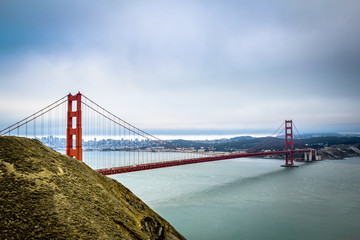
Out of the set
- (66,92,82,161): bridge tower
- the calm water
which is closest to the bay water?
the calm water

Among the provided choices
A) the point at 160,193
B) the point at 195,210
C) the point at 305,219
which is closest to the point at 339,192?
the point at 305,219

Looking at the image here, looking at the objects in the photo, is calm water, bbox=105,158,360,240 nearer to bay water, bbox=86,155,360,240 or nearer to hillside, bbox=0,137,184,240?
bay water, bbox=86,155,360,240

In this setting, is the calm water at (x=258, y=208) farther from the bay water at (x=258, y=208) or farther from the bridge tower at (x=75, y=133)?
the bridge tower at (x=75, y=133)

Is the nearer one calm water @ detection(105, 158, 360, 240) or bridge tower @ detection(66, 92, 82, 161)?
calm water @ detection(105, 158, 360, 240)

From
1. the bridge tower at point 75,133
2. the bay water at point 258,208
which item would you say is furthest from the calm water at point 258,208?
the bridge tower at point 75,133

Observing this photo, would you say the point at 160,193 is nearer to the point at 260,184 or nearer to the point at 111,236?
the point at 260,184

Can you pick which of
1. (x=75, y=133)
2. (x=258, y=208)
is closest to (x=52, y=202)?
(x=75, y=133)

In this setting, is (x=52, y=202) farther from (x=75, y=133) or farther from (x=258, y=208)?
(x=258, y=208)

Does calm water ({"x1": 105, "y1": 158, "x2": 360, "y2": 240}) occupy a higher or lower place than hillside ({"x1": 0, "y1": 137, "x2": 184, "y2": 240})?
lower
